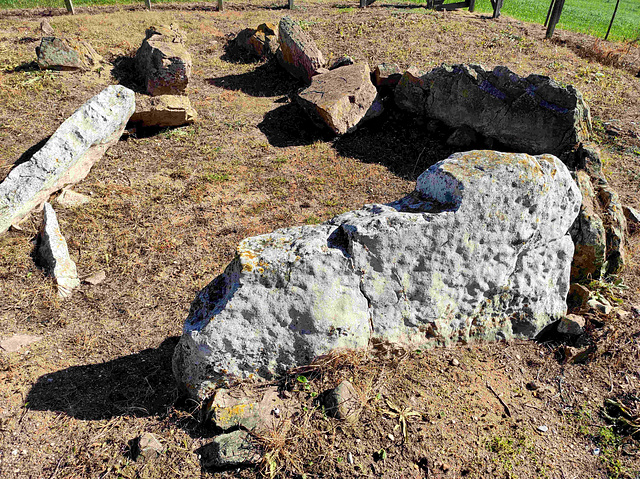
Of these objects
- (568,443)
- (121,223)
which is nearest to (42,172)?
(121,223)

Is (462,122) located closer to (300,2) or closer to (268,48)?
(268,48)

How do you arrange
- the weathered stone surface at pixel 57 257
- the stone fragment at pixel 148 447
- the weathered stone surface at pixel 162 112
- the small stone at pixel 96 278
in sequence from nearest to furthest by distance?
the stone fragment at pixel 148 447, the weathered stone surface at pixel 57 257, the small stone at pixel 96 278, the weathered stone surface at pixel 162 112

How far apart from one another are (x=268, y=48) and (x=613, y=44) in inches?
510

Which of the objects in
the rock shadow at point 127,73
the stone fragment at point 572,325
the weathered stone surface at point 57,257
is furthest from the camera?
the rock shadow at point 127,73

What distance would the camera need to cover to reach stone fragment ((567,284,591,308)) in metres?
5.13

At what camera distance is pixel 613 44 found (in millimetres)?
16359

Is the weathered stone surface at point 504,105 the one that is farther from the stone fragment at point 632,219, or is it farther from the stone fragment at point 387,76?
the stone fragment at point 632,219

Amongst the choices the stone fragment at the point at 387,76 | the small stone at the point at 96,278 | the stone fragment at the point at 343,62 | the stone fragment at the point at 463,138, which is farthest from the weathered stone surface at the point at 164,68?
the stone fragment at the point at 463,138

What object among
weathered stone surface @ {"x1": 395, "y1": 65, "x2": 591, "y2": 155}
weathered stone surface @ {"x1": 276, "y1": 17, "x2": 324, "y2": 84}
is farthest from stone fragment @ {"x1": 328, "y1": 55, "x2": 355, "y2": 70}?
weathered stone surface @ {"x1": 395, "y1": 65, "x2": 591, "y2": 155}

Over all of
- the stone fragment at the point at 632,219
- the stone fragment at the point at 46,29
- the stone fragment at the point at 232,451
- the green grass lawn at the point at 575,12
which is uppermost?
the green grass lawn at the point at 575,12

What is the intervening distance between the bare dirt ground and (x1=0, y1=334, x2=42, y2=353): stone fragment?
8 centimetres

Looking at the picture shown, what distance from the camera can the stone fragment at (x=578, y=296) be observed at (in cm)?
513

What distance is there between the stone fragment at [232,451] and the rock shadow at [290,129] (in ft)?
23.2

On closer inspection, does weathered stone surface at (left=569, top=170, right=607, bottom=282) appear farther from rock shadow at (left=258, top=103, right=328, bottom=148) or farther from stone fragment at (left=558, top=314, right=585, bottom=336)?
rock shadow at (left=258, top=103, right=328, bottom=148)
